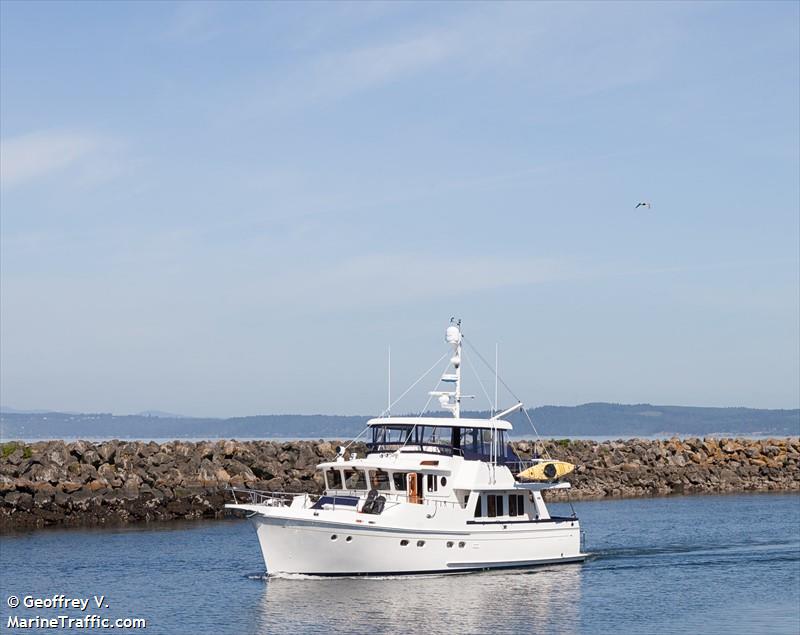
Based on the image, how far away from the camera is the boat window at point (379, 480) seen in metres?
32.5

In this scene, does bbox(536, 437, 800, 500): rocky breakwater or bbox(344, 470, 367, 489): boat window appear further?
bbox(536, 437, 800, 500): rocky breakwater

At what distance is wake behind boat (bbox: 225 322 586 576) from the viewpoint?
3077 cm

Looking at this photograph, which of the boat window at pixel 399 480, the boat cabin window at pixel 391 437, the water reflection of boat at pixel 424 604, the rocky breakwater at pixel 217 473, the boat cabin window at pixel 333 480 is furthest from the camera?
the rocky breakwater at pixel 217 473

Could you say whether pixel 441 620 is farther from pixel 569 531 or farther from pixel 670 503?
pixel 670 503

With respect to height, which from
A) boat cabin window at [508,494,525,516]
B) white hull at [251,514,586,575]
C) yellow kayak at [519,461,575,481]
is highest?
yellow kayak at [519,461,575,481]

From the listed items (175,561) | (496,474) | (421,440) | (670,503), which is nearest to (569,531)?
(496,474)

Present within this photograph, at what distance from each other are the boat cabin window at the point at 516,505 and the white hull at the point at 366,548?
4.16 ft

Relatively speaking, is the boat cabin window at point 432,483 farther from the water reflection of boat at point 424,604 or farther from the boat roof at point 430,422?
the water reflection of boat at point 424,604

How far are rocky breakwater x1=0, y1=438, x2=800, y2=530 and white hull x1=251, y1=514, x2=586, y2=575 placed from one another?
51.8ft

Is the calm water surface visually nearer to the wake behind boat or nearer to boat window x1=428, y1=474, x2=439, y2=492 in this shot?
the wake behind boat

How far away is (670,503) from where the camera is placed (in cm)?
5716

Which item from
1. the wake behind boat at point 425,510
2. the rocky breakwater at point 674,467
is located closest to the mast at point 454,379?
the wake behind boat at point 425,510

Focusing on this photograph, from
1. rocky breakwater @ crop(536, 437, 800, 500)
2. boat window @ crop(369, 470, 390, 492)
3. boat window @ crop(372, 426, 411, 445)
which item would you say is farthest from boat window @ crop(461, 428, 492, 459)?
rocky breakwater @ crop(536, 437, 800, 500)

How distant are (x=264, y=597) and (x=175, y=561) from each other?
6.83 metres
